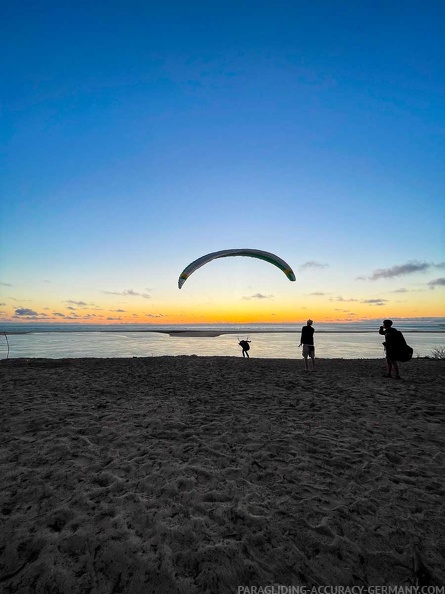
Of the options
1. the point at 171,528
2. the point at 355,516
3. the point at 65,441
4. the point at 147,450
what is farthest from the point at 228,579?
the point at 65,441

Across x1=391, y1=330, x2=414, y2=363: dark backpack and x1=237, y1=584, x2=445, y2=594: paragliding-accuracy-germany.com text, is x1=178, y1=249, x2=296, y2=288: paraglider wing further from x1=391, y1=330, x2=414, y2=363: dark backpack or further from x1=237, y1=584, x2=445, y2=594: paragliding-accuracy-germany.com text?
x1=237, y1=584, x2=445, y2=594: paragliding-accuracy-germany.com text

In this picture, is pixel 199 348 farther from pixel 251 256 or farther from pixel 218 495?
pixel 218 495

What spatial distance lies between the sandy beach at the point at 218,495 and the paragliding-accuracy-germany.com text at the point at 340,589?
0.05m

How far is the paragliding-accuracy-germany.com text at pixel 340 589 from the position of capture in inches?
103

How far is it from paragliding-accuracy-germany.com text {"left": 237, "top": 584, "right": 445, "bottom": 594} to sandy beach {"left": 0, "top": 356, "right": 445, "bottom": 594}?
0.15ft

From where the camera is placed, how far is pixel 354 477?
4359mm

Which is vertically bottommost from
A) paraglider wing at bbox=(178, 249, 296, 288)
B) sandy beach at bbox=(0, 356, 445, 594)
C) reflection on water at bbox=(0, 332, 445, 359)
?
reflection on water at bbox=(0, 332, 445, 359)

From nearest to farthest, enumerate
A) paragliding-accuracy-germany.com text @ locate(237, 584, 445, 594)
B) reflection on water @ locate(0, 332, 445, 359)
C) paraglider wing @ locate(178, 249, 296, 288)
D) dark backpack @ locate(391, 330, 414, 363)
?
paragliding-accuracy-germany.com text @ locate(237, 584, 445, 594), dark backpack @ locate(391, 330, 414, 363), paraglider wing @ locate(178, 249, 296, 288), reflection on water @ locate(0, 332, 445, 359)

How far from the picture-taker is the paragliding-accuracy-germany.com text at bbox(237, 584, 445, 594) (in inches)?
103

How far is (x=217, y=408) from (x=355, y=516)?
4.87 m

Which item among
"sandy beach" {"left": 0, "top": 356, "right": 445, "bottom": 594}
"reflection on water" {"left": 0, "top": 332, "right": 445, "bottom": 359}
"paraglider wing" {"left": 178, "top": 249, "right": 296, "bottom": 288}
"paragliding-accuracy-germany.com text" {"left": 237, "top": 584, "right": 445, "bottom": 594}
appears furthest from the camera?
"reflection on water" {"left": 0, "top": 332, "right": 445, "bottom": 359}

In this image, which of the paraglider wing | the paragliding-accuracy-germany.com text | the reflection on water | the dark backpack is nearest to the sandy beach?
the paragliding-accuracy-germany.com text

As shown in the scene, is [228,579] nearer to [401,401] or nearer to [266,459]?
[266,459]

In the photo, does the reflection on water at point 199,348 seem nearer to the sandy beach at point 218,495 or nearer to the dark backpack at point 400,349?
the dark backpack at point 400,349
